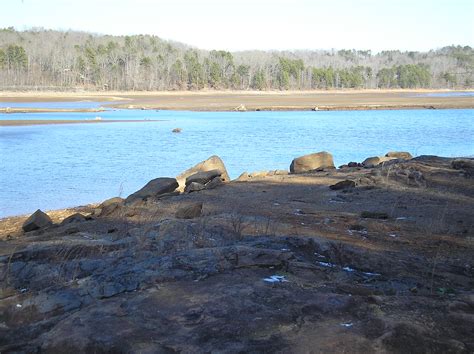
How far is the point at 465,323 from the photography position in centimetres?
411

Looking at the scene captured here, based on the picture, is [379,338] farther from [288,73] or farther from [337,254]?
[288,73]

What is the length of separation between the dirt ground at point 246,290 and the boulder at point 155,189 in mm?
4134

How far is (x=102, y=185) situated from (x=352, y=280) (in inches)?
576

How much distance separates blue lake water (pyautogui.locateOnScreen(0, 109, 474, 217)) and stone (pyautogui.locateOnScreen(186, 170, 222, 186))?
3.02 metres

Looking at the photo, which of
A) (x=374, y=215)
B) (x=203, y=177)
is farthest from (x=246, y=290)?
(x=203, y=177)

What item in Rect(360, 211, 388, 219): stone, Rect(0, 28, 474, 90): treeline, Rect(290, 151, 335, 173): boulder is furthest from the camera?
Rect(0, 28, 474, 90): treeline

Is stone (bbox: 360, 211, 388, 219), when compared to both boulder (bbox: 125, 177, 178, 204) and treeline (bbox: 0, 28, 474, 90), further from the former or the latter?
treeline (bbox: 0, 28, 474, 90)

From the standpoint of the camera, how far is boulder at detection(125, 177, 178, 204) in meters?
13.1

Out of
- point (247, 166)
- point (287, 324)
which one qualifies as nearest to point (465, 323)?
point (287, 324)

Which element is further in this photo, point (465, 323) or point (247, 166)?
point (247, 166)

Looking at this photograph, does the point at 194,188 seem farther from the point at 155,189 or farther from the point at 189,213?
the point at 189,213

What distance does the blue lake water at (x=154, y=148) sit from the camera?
60.7 ft

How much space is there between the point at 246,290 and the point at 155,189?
9013 mm

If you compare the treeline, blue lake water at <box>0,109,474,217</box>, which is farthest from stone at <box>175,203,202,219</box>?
the treeline
